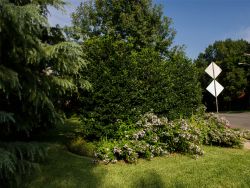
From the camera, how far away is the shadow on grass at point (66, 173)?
19.9ft

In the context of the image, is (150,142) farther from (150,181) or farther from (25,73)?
(25,73)

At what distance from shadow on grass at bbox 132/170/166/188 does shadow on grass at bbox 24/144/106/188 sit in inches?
29.7

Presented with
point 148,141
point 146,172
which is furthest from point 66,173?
point 148,141

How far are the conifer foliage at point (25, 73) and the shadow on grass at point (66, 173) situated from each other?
103cm

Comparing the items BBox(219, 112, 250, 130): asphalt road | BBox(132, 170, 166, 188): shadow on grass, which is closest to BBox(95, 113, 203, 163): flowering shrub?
BBox(132, 170, 166, 188): shadow on grass

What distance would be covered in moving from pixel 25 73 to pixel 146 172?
3.33 meters

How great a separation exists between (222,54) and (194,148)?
48.0 metres

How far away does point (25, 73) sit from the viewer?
5035mm

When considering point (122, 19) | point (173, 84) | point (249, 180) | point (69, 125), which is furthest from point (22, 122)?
point (122, 19)

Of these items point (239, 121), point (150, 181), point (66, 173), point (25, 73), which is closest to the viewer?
point (25, 73)

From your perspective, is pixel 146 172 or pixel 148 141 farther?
pixel 148 141

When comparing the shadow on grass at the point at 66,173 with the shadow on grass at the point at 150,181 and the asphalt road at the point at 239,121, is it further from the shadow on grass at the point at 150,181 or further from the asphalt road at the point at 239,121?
the asphalt road at the point at 239,121

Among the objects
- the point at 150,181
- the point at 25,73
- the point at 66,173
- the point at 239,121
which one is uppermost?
the point at 25,73

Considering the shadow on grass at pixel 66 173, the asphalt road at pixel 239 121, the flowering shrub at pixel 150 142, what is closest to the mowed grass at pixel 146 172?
the shadow on grass at pixel 66 173
